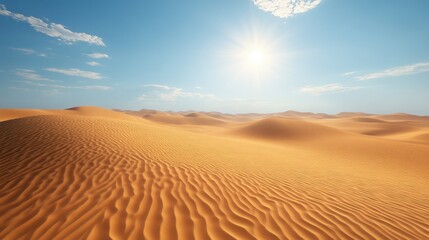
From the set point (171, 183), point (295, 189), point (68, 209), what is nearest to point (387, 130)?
point (295, 189)

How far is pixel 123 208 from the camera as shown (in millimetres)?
3688

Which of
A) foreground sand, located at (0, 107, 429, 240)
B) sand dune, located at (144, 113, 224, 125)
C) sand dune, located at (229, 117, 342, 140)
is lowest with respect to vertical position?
sand dune, located at (144, 113, 224, 125)

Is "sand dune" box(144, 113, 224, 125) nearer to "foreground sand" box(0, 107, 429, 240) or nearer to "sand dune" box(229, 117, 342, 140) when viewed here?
"sand dune" box(229, 117, 342, 140)

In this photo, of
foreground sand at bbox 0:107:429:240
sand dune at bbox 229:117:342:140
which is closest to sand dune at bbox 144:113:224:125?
sand dune at bbox 229:117:342:140

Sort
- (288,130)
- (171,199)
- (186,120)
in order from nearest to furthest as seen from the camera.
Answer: (171,199)
(288,130)
(186,120)

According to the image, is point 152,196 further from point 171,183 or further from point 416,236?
point 416,236

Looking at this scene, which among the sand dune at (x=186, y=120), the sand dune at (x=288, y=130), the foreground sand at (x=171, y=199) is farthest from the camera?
the sand dune at (x=186, y=120)

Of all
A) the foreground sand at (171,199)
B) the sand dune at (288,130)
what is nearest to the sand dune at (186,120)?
the sand dune at (288,130)

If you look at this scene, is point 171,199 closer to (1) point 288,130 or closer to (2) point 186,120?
(1) point 288,130

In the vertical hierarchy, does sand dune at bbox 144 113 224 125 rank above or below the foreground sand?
below

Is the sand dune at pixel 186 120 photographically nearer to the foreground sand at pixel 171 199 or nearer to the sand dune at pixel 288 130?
the sand dune at pixel 288 130

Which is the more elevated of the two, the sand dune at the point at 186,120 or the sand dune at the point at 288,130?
the sand dune at the point at 288,130

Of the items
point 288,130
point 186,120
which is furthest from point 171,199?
point 186,120

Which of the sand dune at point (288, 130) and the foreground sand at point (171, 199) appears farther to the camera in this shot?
the sand dune at point (288, 130)
